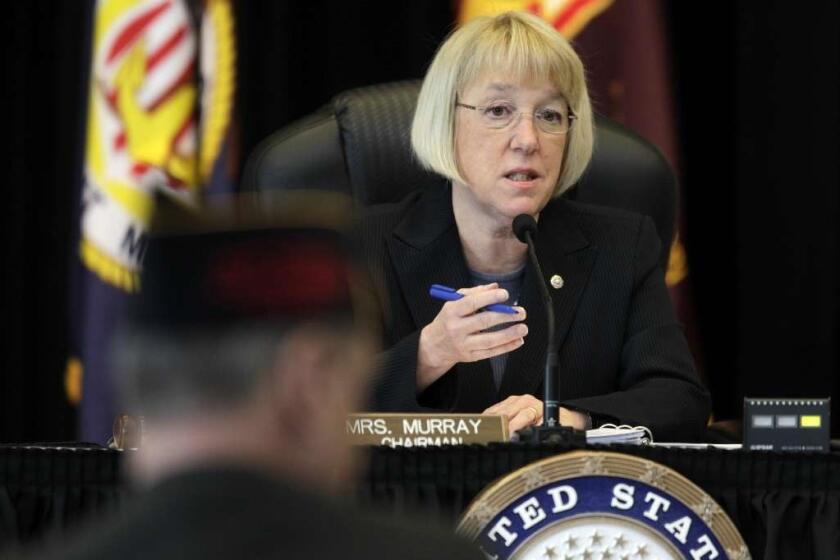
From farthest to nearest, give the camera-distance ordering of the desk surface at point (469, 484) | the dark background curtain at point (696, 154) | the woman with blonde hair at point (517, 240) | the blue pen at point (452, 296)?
1. the dark background curtain at point (696, 154)
2. the woman with blonde hair at point (517, 240)
3. the blue pen at point (452, 296)
4. the desk surface at point (469, 484)

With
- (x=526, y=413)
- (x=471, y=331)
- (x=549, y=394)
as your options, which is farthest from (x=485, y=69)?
(x=549, y=394)

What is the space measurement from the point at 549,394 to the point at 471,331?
13.1 inches

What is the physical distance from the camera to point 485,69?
9.73 ft

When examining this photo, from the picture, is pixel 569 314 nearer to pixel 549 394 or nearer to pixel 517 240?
pixel 517 240

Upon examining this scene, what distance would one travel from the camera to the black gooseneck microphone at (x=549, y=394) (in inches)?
81.6

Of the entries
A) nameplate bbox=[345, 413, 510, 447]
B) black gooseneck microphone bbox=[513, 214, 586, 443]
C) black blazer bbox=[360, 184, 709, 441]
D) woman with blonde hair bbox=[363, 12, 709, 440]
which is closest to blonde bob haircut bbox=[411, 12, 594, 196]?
woman with blonde hair bbox=[363, 12, 709, 440]

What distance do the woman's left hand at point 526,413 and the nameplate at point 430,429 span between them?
0.30 m

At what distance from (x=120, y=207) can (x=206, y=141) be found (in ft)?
0.85

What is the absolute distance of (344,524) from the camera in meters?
0.82

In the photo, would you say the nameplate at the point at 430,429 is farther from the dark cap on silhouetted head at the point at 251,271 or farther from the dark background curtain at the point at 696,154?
the dark background curtain at the point at 696,154

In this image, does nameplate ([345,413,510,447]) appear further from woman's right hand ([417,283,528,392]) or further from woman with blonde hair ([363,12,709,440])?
woman with blonde hair ([363,12,709,440])

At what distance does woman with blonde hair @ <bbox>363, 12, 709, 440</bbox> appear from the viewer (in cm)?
288

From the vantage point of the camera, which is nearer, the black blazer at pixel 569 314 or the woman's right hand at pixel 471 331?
the woman's right hand at pixel 471 331

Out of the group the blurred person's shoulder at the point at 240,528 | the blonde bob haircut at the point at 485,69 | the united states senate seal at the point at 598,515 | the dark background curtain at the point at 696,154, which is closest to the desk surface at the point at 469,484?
the united states senate seal at the point at 598,515
